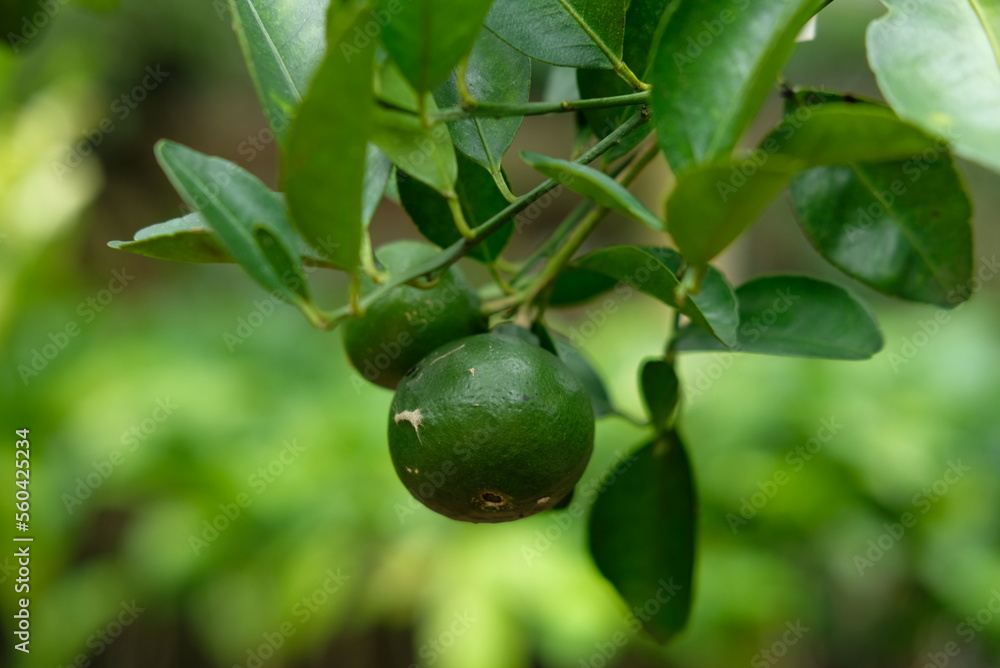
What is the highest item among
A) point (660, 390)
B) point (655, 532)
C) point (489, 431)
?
point (489, 431)

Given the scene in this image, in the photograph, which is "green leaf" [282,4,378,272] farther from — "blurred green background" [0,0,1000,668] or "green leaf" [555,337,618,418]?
"blurred green background" [0,0,1000,668]

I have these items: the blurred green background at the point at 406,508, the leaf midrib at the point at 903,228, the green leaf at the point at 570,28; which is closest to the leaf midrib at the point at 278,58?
the green leaf at the point at 570,28

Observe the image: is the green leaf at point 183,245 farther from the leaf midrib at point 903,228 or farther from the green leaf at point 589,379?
the leaf midrib at point 903,228

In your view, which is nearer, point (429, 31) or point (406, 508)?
point (429, 31)

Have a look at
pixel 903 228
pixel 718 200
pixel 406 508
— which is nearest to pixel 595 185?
pixel 718 200

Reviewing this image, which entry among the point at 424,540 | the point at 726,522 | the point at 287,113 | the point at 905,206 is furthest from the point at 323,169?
the point at 726,522

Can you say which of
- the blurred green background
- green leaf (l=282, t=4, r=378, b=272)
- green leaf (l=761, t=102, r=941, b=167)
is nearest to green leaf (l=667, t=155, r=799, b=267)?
green leaf (l=761, t=102, r=941, b=167)

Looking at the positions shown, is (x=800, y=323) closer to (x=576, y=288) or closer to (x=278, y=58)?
(x=576, y=288)

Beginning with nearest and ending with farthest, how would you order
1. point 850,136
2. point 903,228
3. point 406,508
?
point 850,136
point 903,228
point 406,508
